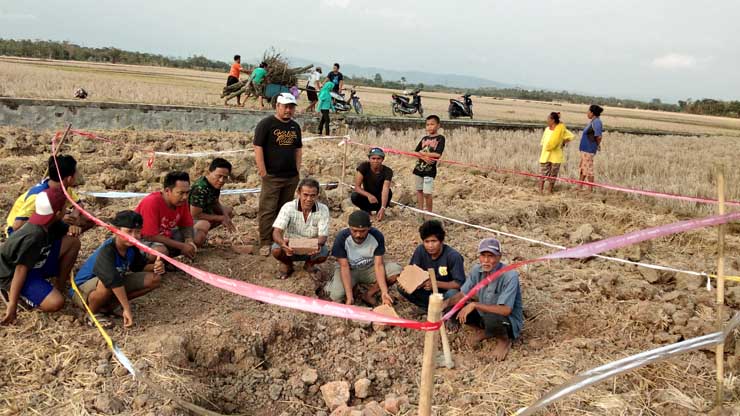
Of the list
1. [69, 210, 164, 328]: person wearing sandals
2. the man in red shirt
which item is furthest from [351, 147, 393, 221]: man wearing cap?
[69, 210, 164, 328]: person wearing sandals

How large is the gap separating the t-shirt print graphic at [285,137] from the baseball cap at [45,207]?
1.97 metres

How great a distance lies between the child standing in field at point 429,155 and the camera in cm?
642

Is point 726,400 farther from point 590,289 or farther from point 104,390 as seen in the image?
point 104,390

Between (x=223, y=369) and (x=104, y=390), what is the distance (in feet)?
2.50

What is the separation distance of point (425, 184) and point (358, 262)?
7.67ft

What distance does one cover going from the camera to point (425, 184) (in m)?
6.59

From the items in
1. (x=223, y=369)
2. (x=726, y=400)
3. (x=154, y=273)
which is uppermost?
(x=154, y=273)

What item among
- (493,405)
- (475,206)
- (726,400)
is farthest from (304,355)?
(475,206)

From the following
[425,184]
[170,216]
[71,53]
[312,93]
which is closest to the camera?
[170,216]

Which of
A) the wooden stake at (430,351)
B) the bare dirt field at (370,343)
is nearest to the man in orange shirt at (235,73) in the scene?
the bare dirt field at (370,343)

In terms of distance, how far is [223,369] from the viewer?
3.50m

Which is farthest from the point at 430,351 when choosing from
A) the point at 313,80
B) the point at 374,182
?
the point at 313,80

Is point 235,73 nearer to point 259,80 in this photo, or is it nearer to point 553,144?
point 259,80

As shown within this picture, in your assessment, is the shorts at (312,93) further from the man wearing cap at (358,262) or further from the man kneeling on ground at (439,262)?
the man kneeling on ground at (439,262)
